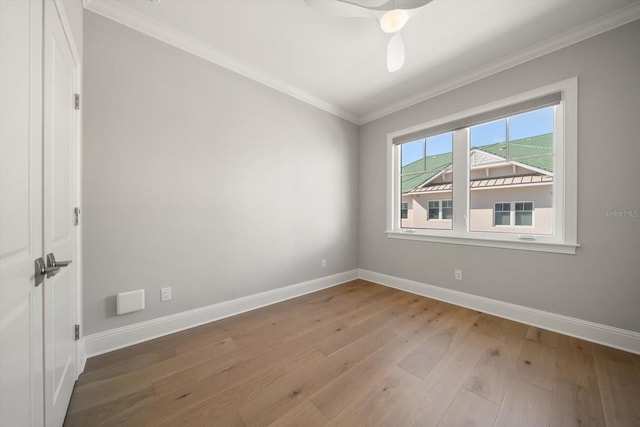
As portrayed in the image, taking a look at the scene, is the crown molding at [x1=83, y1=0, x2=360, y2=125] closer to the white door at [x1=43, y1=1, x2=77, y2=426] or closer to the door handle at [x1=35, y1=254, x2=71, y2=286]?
the white door at [x1=43, y1=1, x2=77, y2=426]

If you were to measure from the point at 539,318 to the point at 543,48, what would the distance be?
2590mm

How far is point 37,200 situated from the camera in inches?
35.5

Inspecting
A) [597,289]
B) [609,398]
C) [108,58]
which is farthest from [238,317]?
[597,289]

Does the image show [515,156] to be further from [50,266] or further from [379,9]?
[50,266]

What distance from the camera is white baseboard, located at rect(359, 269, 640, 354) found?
184 cm

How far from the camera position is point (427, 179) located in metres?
3.20

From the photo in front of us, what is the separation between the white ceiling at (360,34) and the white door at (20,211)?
4.48 feet

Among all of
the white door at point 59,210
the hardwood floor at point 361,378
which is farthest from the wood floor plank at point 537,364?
the white door at point 59,210

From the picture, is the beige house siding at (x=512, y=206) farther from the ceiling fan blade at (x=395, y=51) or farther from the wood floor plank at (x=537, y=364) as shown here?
the ceiling fan blade at (x=395, y=51)

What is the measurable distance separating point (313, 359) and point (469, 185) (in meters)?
2.58

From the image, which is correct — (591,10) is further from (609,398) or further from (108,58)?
(108,58)

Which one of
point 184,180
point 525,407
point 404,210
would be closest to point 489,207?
point 404,210

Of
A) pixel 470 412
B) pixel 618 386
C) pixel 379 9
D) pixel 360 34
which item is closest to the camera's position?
pixel 470 412

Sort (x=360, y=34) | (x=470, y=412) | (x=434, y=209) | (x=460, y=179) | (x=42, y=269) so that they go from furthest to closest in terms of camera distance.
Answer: (x=434, y=209) < (x=460, y=179) < (x=360, y=34) < (x=470, y=412) < (x=42, y=269)
